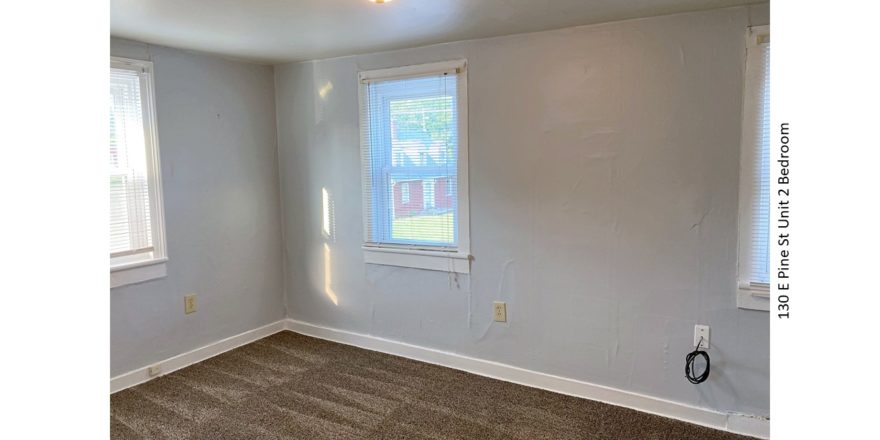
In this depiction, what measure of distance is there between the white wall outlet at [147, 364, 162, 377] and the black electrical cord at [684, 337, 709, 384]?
2967 mm

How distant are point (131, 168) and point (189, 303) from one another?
916mm

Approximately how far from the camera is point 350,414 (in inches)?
106

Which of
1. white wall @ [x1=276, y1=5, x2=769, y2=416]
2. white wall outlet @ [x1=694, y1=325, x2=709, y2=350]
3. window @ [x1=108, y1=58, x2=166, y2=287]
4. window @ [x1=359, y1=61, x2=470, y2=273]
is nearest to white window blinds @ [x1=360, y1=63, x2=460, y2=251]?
window @ [x1=359, y1=61, x2=470, y2=273]

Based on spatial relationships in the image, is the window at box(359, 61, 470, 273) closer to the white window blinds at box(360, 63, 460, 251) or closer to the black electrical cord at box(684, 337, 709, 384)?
the white window blinds at box(360, 63, 460, 251)

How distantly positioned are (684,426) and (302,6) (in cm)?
262

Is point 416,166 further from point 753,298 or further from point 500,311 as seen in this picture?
point 753,298

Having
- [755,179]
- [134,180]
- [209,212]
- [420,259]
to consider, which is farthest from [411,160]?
[755,179]

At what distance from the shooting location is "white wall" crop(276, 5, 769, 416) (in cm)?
242

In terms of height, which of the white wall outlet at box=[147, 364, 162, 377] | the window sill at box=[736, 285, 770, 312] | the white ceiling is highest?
the white ceiling

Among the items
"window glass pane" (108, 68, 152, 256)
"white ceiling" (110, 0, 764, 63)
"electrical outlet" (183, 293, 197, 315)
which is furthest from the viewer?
"electrical outlet" (183, 293, 197, 315)

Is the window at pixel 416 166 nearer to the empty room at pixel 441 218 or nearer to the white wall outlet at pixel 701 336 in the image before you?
the empty room at pixel 441 218

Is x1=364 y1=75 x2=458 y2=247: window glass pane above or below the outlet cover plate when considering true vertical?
above

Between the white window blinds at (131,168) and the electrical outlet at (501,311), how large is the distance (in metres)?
2.10

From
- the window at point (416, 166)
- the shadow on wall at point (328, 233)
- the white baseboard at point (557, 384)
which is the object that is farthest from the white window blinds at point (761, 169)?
the shadow on wall at point (328, 233)
